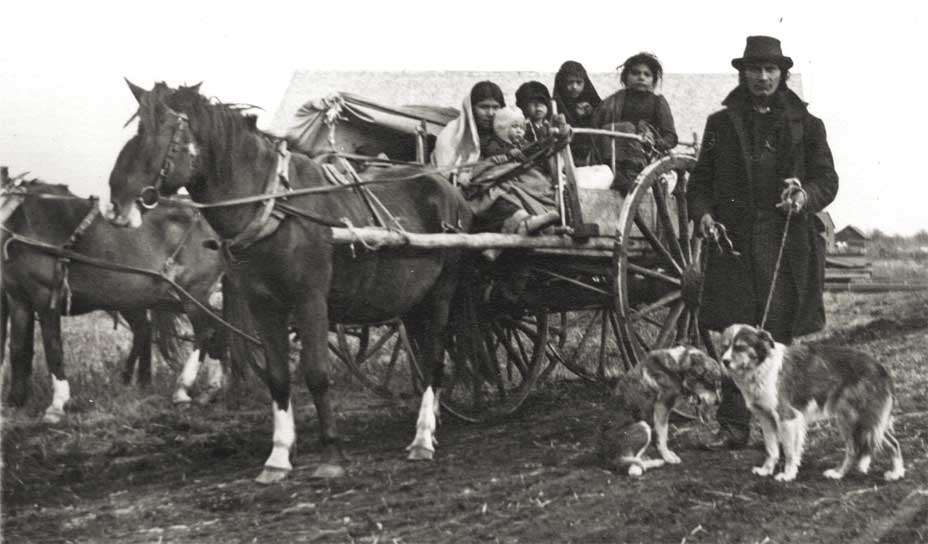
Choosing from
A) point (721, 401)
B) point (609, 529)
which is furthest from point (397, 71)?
point (609, 529)

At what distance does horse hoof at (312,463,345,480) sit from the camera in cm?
634

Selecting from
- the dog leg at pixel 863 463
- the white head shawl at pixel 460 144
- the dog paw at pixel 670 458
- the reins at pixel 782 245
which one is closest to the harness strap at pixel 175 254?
the white head shawl at pixel 460 144

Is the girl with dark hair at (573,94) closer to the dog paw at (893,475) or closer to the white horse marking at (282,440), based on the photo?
the white horse marking at (282,440)

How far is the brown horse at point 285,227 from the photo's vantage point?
229 inches

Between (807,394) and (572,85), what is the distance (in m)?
4.38

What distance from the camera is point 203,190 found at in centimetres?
609

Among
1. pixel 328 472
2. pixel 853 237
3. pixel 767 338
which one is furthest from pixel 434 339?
pixel 853 237

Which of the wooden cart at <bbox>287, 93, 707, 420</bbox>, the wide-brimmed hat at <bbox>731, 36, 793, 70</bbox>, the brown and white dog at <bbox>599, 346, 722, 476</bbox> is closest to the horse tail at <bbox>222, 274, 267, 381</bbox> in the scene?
the wooden cart at <bbox>287, 93, 707, 420</bbox>

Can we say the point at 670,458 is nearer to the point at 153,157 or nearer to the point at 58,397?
the point at 153,157

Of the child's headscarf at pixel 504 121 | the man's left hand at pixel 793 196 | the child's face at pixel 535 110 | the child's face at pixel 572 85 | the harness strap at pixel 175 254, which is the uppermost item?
the child's face at pixel 572 85

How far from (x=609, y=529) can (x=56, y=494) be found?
10.8ft

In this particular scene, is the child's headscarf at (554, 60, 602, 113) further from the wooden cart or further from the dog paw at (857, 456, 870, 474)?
the dog paw at (857, 456, 870, 474)

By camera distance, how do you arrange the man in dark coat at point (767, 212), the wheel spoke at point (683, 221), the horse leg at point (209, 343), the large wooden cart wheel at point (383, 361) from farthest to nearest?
the horse leg at point (209, 343), the large wooden cart wheel at point (383, 361), the wheel spoke at point (683, 221), the man in dark coat at point (767, 212)

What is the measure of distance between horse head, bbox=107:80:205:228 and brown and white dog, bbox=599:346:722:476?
2.74 metres
